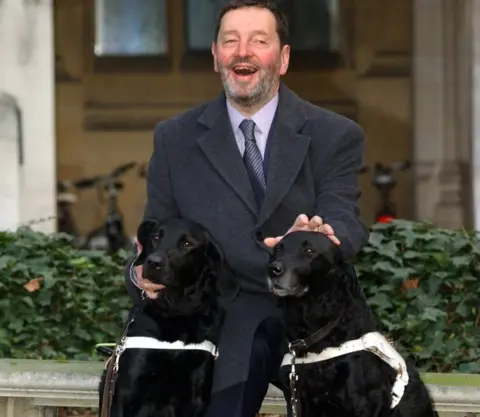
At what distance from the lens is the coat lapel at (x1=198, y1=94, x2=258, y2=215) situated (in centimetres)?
413

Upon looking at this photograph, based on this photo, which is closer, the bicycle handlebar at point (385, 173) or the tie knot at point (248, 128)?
the tie knot at point (248, 128)

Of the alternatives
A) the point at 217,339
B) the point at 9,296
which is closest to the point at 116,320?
the point at 9,296

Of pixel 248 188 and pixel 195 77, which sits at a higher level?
pixel 195 77

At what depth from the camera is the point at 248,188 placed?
4.13m

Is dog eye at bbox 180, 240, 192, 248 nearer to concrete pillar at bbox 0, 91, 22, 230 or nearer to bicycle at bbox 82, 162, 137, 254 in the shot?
concrete pillar at bbox 0, 91, 22, 230

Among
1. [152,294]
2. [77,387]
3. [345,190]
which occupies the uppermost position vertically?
[345,190]

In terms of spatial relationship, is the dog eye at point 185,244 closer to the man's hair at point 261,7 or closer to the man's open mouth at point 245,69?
the man's open mouth at point 245,69

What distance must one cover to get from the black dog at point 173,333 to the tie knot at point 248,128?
36 centimetres

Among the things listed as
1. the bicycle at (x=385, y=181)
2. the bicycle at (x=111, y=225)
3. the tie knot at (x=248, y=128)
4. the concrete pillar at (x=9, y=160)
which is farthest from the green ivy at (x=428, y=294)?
the bicycle at (x=385, y=181)

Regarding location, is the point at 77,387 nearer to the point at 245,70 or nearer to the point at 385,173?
the point at 245,70

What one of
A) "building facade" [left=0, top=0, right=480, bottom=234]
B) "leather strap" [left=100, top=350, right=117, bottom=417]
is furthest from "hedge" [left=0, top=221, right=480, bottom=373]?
"building facade" [left=0, top=0, right=480, bottom=234]

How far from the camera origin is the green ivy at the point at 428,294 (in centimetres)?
561

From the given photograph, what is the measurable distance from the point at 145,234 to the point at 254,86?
0.61 m

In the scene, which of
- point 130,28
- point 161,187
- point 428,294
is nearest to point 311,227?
point 161,187
